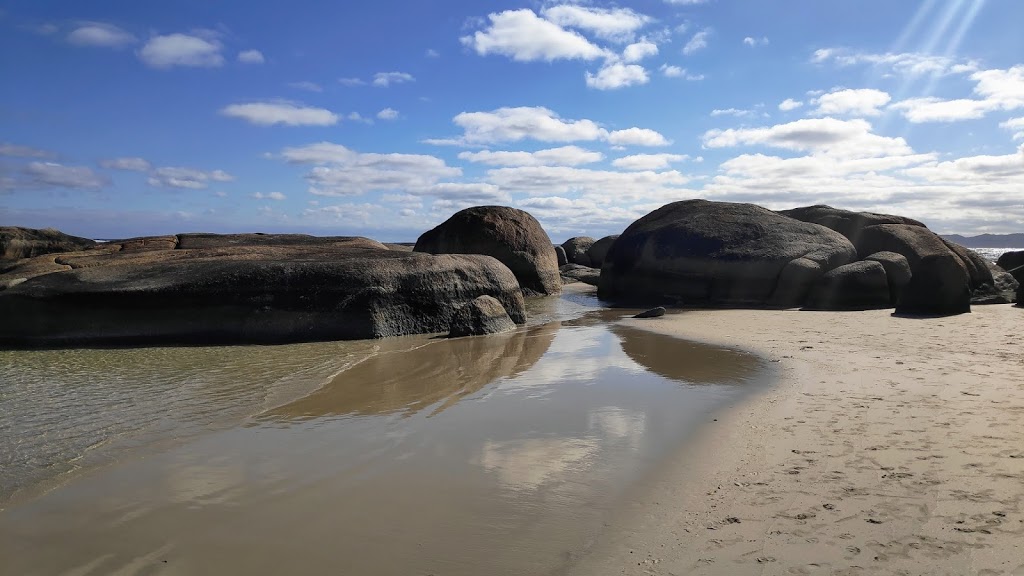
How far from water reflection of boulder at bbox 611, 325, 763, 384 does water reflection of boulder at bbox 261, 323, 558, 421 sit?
126 centimetres

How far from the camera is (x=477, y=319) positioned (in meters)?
9.97

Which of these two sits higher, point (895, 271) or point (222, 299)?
point (895, 271)

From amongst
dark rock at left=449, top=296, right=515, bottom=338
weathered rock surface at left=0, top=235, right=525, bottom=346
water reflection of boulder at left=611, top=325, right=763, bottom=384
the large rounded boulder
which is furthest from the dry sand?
the large rounded boulder

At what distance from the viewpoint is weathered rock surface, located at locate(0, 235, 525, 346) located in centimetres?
895

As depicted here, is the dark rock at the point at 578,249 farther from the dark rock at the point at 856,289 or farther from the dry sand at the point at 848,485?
the dry sand at the point at 848,485

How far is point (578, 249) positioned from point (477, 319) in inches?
942

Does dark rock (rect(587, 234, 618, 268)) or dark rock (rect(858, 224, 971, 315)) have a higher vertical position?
dark rock (rect(587, 234, 618, 268))

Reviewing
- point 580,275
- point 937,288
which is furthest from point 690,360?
point 580,275

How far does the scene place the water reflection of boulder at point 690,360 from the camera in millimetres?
6461

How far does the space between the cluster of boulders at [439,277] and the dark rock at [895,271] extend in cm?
3

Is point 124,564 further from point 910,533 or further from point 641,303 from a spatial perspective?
point 641,303

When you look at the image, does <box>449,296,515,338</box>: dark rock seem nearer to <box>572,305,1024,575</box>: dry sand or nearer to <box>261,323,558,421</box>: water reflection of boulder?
<box>261,323,558,421</box>: water reflection of boulder

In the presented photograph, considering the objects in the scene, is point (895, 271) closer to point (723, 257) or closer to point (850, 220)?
point (723, 257)

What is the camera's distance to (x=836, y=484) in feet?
11.1
